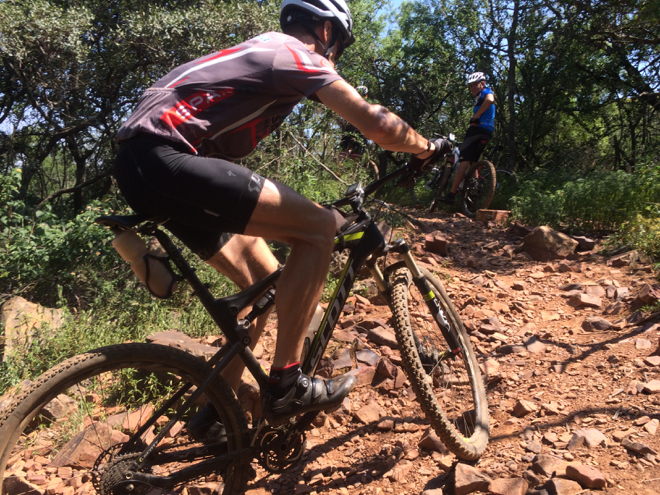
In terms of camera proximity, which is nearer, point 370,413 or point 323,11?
point 323,11

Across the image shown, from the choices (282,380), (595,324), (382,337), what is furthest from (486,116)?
(282,380)

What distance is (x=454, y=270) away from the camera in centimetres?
491

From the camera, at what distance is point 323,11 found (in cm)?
196

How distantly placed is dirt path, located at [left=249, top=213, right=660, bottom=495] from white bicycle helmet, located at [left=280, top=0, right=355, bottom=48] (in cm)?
200

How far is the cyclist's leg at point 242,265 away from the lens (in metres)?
2.11

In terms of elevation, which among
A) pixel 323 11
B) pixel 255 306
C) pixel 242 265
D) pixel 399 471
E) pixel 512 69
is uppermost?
pixel 512 69

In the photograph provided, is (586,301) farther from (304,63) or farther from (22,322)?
(22,322)

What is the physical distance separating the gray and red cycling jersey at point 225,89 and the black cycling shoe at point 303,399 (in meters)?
1.00

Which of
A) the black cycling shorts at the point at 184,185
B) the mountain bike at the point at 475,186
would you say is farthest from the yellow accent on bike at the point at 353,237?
Result: the mountain bike at the point at 475,186

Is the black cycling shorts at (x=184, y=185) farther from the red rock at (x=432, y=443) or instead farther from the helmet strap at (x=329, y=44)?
the red rock at (x=432, y=443)

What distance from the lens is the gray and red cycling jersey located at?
5.57ft

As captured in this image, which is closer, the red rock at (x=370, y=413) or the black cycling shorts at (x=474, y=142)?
the red rock at (x=370, y=413)

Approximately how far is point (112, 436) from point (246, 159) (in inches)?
156

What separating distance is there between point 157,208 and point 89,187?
663 cm
